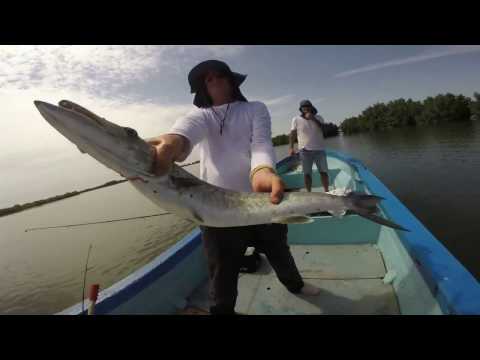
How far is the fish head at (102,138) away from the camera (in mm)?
1386

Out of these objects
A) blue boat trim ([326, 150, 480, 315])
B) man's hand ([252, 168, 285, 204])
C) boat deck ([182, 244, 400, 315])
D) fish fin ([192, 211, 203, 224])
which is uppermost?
man's hand ([252, 168, 285, 204])

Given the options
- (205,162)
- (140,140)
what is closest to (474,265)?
(205,162)

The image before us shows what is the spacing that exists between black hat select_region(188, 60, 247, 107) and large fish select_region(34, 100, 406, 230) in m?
0.81

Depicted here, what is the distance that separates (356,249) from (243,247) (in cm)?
254

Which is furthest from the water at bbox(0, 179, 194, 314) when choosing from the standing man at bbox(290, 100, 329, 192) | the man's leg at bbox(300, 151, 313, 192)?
the standing man at bbox(290, 100, 329, 192)

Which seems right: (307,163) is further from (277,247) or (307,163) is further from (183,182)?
(183,182)

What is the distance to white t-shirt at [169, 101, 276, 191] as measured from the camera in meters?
2.20

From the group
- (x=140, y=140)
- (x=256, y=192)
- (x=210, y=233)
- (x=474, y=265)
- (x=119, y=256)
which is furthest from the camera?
(x=119, y=256)

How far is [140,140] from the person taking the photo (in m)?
1.76

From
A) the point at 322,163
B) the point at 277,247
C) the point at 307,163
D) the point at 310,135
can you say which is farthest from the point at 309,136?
the point at 277,247

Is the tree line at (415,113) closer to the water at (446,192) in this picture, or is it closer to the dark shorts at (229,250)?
the water at (446,192)

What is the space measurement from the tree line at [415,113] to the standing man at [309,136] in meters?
60.8

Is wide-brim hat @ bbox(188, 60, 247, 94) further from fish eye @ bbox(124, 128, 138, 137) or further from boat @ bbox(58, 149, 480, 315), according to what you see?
boat @ bbox(58, 149, 480, 315)
